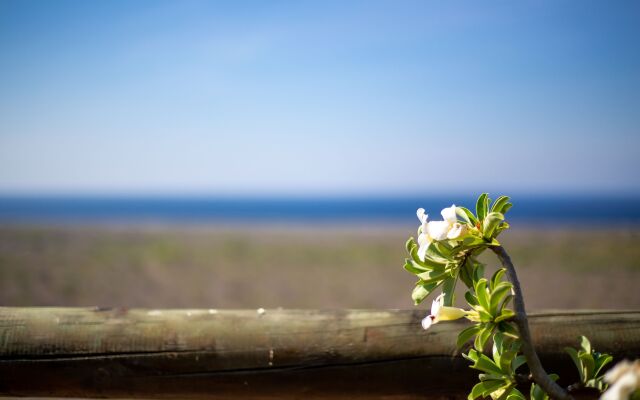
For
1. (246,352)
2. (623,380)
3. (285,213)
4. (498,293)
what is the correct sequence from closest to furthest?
(623,380)
(498,293)
(246,352)
(285,213)

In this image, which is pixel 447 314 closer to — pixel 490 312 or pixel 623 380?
pixel 490 312

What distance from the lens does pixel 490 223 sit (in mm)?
940

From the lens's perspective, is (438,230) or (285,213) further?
(285,213)

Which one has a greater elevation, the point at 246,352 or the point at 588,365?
the point at 246,352

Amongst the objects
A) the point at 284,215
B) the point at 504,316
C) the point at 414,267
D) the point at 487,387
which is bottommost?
A: the point at 487,387

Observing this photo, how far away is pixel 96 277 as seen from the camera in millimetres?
10492

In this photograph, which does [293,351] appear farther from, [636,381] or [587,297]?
[587,297]

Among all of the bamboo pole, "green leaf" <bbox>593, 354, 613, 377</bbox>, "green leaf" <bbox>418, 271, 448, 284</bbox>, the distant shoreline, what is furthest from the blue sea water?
"green leaf" <bbox>418, 271, 448, 284</bbox>

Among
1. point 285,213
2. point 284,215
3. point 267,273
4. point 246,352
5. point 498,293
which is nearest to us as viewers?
point 498,293

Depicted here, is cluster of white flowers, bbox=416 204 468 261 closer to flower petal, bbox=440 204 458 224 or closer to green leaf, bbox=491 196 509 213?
flower petal, bbox=440 204 458 224

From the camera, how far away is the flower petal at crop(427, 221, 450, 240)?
2.96 feet

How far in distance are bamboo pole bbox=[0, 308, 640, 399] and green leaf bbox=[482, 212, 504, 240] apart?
0.64 m

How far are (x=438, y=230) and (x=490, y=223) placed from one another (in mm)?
103

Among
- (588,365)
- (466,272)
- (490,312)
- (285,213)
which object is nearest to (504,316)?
(490,312)
